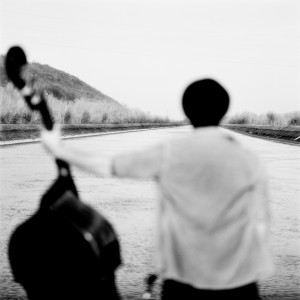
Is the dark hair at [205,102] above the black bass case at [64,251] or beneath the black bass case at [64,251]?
→ above

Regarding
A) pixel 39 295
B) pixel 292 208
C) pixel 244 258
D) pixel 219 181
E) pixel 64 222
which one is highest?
pixel 219 181

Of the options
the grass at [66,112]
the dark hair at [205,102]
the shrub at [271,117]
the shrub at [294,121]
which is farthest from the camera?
the shrub at [271,117]

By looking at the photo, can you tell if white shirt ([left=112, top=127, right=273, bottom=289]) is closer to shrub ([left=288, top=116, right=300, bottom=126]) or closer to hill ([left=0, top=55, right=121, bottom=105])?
shrub ([left=288, top=116, right=300, bottom=126])

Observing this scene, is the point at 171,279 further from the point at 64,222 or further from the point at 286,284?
the point at 286,284

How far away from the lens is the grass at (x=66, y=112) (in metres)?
32.6

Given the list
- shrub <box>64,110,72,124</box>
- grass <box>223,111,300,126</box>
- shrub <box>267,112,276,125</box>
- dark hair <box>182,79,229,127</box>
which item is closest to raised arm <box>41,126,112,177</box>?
dark hair <box>182,79,229,127</box>

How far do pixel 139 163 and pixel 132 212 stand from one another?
554cm

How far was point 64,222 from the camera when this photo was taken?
1.92 meters

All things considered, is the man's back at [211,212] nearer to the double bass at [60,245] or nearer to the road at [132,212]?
the double bass at [60,245]

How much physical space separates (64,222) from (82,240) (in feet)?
0.32

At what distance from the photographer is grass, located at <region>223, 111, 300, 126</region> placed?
208ft

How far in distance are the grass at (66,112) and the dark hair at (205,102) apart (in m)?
0.65

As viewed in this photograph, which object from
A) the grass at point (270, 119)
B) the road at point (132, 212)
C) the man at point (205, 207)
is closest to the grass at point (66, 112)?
the man at point (205, 207)

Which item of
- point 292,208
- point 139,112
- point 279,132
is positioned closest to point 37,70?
point 139,112
